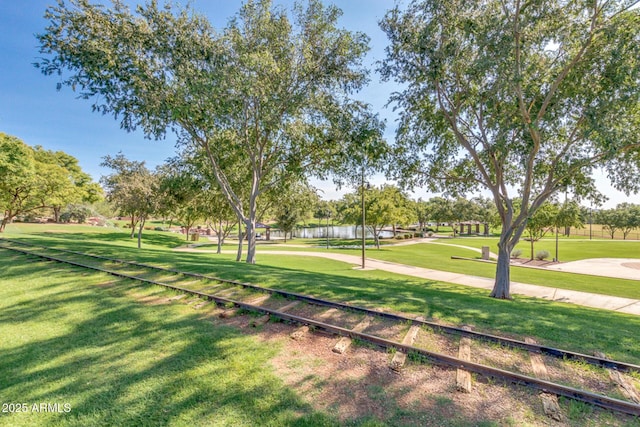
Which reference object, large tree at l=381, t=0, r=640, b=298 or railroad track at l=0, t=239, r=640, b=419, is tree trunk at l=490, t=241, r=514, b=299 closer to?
large tree at l=381, t=0, r=640, b=298

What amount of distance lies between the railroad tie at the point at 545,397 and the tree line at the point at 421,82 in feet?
23.8

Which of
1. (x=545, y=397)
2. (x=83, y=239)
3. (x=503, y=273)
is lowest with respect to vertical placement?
(x=83, y=239)

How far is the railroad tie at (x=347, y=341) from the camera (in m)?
3.83

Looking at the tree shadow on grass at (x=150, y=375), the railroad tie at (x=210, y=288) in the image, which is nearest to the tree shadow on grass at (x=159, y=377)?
the tree shadow on grass at (x=150, y=375)

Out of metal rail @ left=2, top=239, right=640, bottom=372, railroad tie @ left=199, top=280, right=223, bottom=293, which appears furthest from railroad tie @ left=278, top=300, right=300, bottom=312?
railroad tie @ left=199, top=280, right=223, bottom=293

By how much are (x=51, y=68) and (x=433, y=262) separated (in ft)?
76.3

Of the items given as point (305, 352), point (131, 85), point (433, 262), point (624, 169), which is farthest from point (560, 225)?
point (131, 85)

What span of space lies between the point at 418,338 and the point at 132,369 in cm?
378

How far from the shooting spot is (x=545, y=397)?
2.92 m

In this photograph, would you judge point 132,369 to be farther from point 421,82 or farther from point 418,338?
point 421,82

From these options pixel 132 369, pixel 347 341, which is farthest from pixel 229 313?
pixel 347 341

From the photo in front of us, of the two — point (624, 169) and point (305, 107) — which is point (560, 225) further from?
point (305, 107)

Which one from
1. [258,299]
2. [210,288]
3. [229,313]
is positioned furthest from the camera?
[210,288]

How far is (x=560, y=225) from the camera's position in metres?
24.2
